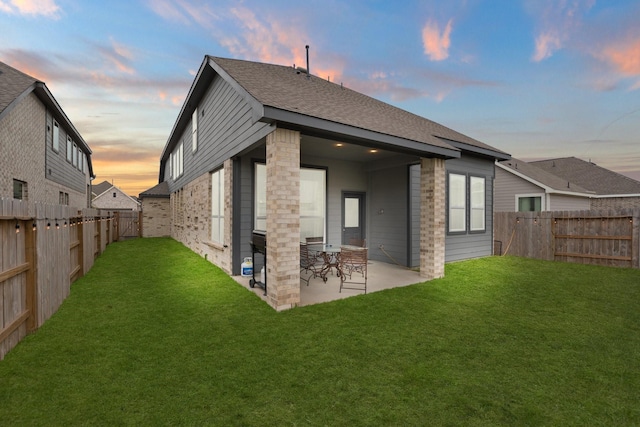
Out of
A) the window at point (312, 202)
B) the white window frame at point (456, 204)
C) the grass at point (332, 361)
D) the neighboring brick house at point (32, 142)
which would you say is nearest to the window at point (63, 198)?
the neighboring brick house at point (32, 142)

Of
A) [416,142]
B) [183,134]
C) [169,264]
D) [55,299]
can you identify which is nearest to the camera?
[55,299]

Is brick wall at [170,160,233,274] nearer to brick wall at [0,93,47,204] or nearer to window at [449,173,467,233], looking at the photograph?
brick wall at [0,93,47,204]

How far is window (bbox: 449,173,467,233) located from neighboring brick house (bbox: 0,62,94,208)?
45.9 ft

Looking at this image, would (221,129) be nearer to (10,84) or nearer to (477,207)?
(10,84)

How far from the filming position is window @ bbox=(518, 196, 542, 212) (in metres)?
16.0

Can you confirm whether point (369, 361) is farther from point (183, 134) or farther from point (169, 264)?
point (183, 134)

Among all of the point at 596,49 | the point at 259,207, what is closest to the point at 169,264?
the point at 259,207

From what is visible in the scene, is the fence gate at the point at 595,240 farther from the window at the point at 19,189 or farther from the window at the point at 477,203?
the window at the point at 19,189

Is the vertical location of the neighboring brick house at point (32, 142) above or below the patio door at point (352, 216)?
above

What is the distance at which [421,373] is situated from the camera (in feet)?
10.7

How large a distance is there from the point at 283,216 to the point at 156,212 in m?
19.4

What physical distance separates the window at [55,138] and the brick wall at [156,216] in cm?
657

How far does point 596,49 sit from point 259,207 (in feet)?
45.0

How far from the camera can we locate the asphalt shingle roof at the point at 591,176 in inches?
816
